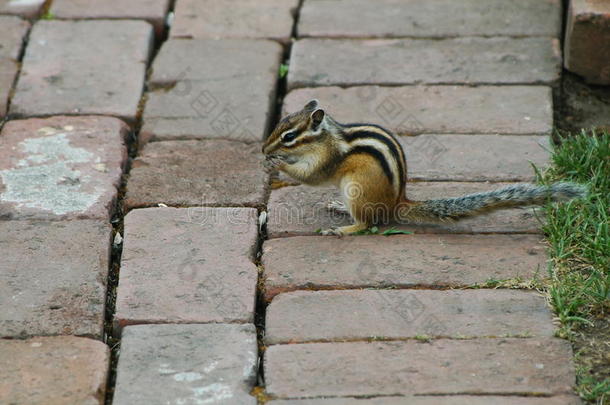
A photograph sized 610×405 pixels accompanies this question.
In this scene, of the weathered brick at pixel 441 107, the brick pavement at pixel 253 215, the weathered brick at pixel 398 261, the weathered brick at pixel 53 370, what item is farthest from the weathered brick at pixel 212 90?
the weathered brick at pixel 53 370

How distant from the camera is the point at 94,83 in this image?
19.9ft

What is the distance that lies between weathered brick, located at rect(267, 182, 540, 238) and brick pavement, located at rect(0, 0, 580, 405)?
13 millimetres

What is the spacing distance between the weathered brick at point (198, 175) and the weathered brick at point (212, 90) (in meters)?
0.14

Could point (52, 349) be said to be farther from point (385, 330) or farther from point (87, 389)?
point (385, 330)

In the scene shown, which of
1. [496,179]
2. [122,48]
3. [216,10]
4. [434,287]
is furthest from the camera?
[216,10]

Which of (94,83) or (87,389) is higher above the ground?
(94,83)

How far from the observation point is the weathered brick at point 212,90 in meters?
5.68

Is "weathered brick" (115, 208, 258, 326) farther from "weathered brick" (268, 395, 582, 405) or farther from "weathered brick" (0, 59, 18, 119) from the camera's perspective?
"weathered brick" (0, 59, 18, 119)

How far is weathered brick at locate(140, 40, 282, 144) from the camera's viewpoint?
5684 mm

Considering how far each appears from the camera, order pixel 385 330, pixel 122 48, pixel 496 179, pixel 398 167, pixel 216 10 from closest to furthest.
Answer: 1. pixel 385 330
2. pixel 398 167
3. pixel 496 179
4. pixel 122 48
5. pixel 216 10

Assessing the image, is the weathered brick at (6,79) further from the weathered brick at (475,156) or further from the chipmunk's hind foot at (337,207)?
the weathered brick at (475,156)

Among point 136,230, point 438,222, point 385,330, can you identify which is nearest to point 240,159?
point 136,230

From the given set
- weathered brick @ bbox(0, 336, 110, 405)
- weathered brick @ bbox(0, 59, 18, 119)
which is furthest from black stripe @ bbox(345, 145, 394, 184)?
weathered brick @ bbox(0, 59, 18, 119)

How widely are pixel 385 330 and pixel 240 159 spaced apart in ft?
5.48
